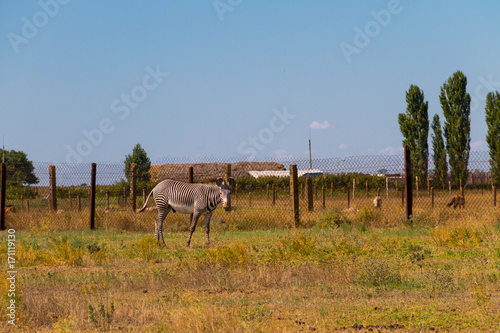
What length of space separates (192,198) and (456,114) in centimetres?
4350

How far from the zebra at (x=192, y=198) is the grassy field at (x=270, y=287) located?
68cm

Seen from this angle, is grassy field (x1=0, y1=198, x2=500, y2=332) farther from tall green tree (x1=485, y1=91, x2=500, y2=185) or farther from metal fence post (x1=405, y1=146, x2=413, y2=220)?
tall green tree (x1=485, y1=91, x2=500, y2=185)

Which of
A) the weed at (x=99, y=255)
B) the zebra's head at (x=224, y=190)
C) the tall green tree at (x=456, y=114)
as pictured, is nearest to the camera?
the weed at (x=99, y=255)

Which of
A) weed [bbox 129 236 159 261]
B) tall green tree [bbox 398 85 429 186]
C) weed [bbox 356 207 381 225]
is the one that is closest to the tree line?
tall green tree [bbox 398 85 429 186]

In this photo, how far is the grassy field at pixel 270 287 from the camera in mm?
5270

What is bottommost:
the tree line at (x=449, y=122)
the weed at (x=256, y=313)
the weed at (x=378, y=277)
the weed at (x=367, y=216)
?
the weed at (x=256, y=313)

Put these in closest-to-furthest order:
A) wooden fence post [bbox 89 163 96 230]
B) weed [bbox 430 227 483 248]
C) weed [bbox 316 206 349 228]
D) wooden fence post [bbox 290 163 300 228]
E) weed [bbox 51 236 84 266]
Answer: weed [bbox 51 236 84 266] < weed [bbox 430 227 483 248] < weed [bbox 316 206 349 228] < wooden fence post [bbox 290 163 300 228] < wooden fence post [bbox 89 163 96 230]

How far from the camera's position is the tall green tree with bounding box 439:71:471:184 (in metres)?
49.0

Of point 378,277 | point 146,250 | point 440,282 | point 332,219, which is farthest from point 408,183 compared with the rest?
point 440,282

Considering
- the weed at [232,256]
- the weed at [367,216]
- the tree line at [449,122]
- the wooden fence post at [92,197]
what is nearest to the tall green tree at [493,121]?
the tree line at [449,122]

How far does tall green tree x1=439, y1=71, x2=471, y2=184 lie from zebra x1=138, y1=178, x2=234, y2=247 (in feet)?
131

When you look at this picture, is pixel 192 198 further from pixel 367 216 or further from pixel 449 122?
pixel 449 122

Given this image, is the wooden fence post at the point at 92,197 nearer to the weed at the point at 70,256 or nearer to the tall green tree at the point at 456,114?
the weed at the point at 70,256

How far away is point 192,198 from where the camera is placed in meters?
12.8
